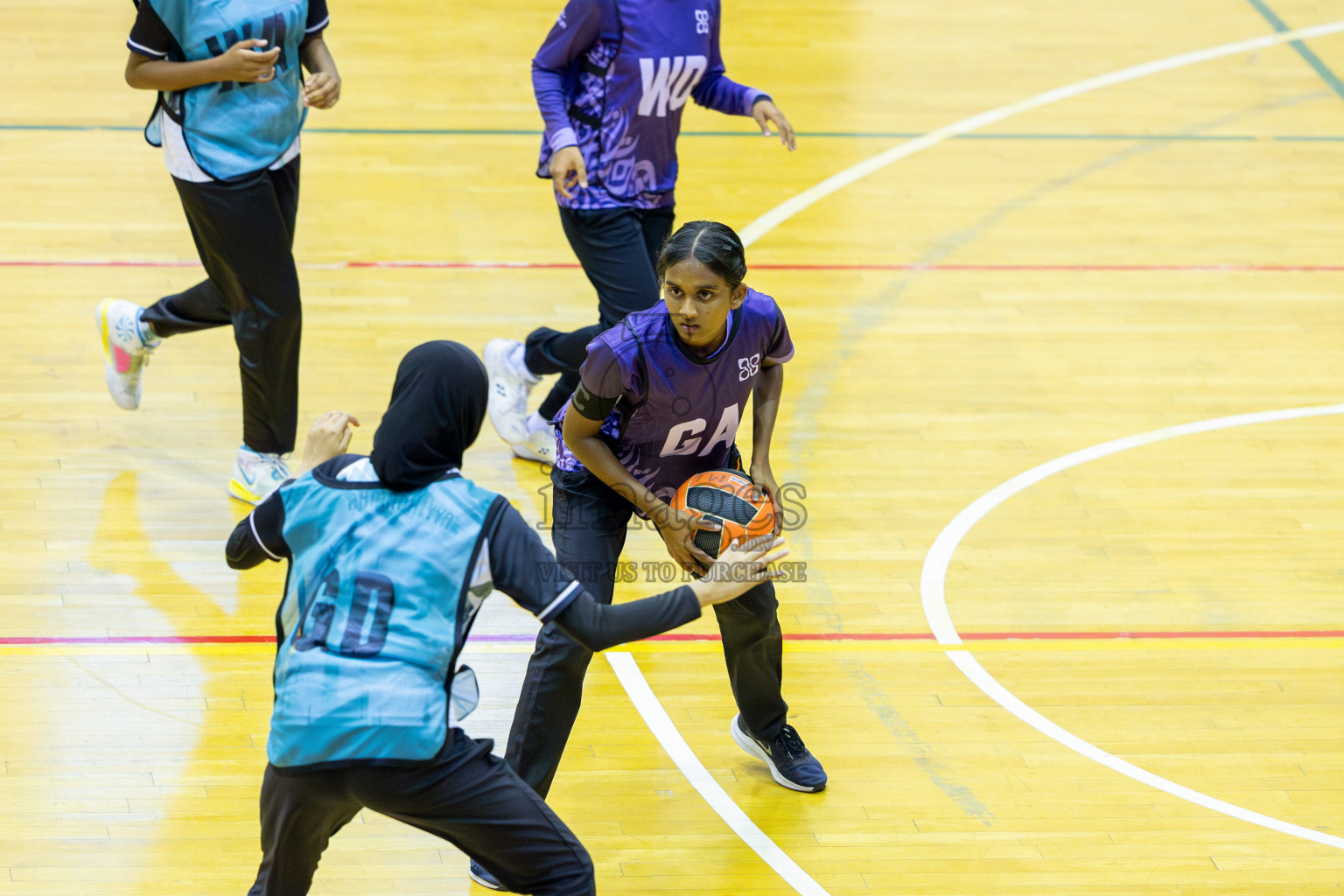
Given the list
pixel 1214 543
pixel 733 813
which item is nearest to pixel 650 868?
pixel 733 813

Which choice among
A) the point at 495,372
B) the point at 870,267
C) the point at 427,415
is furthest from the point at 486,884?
the point at 870,267

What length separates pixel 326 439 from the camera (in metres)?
3.07

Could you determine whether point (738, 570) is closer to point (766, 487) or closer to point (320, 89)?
point (766, 487)

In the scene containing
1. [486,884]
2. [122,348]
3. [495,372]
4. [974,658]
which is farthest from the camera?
[495,372]

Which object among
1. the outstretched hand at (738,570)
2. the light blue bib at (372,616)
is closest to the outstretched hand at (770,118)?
the outstretched hand at (738,570)

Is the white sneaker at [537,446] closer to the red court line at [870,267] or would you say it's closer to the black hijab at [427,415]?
the red court line at [870,267]

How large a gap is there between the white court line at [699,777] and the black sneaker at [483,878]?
2.18ft

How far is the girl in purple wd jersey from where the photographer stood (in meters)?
4.74

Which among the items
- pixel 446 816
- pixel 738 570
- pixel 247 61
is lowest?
pixel 446 816

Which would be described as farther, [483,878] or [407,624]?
[483,878]

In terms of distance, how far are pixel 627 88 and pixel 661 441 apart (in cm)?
154

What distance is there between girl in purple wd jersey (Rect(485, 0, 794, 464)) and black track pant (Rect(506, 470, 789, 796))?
1.20 m

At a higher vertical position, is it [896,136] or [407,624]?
[407,624]

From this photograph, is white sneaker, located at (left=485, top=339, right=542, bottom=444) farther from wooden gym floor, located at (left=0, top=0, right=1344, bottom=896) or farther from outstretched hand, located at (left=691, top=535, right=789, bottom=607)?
outstretched hand, located at (left=691, top=535, right=789, bottom=607)
